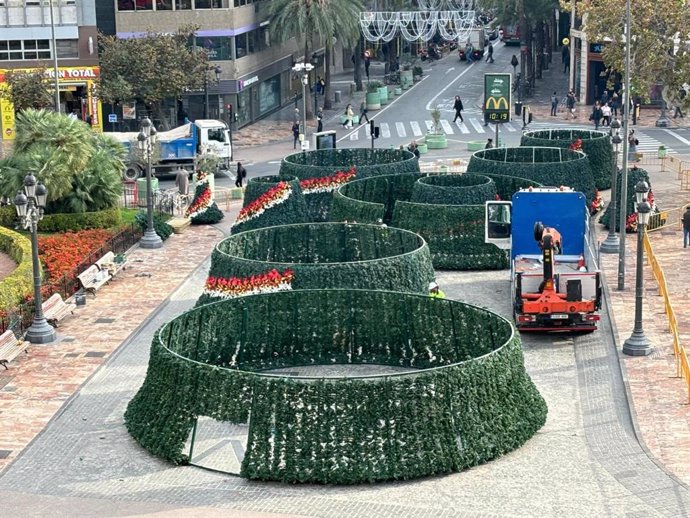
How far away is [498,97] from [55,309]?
97.9 feet

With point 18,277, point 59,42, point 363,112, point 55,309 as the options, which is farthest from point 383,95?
point 55,309

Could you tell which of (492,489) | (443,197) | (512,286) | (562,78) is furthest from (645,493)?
(562,78)

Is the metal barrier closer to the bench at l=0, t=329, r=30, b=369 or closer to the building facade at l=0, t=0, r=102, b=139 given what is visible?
the bench at l=0, t=329, r=30, b=369

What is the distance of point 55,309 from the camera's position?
37.8 meters

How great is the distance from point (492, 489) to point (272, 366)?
875 centimetres

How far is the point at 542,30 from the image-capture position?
99.5 m

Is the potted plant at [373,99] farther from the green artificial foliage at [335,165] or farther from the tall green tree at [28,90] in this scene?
the green artificial foliage at [335,165]

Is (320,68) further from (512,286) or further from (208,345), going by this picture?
(208,345)

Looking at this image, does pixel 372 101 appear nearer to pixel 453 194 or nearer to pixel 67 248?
pixel 453 194

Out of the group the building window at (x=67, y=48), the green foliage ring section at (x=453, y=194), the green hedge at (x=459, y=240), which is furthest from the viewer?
the building window at (x=67, y=48)

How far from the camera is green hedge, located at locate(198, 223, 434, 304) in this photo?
34.3 m

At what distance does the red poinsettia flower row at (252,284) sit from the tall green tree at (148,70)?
37.5m

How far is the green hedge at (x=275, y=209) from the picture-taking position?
1815 inches

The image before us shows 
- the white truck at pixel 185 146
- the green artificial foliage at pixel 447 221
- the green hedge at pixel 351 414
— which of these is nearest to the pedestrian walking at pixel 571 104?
Answer: the white truck at pixel 185 146
